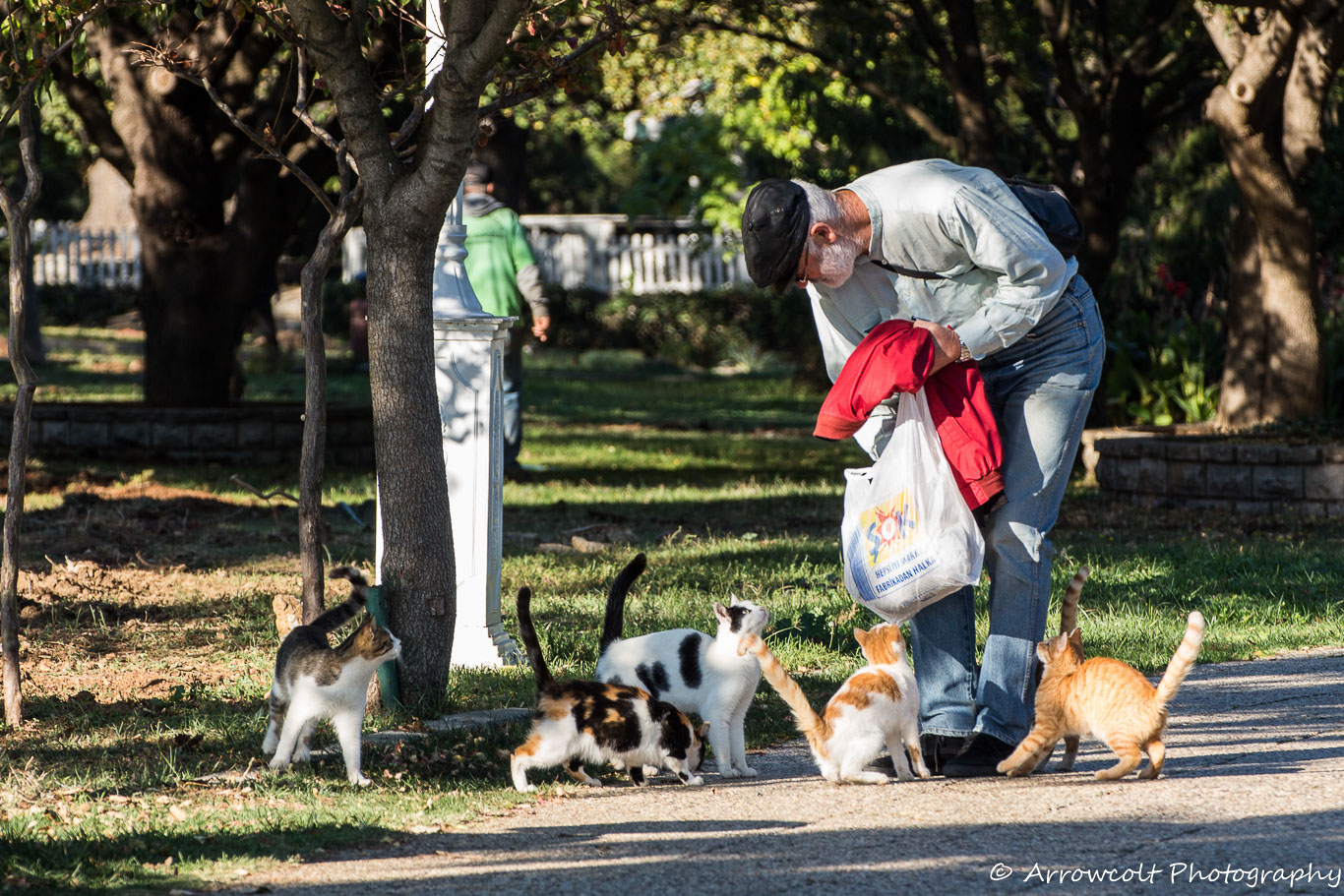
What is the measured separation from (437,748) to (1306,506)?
24.7ft

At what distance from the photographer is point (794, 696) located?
4.04m

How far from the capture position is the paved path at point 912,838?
10.7 ft

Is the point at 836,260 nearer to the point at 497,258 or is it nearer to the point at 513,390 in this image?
the point at 497,258

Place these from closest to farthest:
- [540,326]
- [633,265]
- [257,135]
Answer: [257,135] → [540,326] → [633,265]

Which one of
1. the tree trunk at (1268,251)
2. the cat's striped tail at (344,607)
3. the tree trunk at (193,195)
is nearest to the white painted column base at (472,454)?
the cat's striped tail at (344,607)

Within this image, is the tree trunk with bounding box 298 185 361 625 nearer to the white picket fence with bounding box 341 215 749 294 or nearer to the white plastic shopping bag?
the white plastic shopping bag

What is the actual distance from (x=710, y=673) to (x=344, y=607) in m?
1.14

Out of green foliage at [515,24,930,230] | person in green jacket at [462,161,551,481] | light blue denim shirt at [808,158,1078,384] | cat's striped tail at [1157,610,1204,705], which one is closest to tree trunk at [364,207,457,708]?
light blue denim shirt at [808,158,1078,384]

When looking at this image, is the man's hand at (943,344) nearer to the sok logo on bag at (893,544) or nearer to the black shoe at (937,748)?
the sok logo on bag at (893,544)

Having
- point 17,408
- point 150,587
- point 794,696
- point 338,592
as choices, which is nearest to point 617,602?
point 794,696

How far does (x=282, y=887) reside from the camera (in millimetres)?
3242

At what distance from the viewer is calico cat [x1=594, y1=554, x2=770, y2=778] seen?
4316mm

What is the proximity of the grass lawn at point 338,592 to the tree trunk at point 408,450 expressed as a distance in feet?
1.02

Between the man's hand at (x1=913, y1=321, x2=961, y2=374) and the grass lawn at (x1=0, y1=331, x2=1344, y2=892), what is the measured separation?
4.96ft
